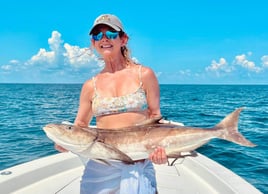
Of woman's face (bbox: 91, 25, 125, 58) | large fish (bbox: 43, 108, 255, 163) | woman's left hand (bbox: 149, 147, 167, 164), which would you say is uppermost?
woman's face (bbox: 91, 25, 125, 58)

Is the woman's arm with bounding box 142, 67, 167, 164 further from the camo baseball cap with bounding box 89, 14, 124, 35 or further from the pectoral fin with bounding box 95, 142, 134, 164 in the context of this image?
the pectoral fin with bounding box 95, 142, 134, 164

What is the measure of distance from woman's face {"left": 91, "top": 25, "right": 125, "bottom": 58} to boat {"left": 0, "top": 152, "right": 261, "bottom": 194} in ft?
5.74

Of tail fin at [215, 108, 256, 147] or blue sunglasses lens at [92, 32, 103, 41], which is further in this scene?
blue sunglasses lens at [92, 32, 103, 41]

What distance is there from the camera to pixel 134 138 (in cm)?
267

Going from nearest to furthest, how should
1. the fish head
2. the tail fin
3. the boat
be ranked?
1. the fish head
2. the tail fin
3. the boat

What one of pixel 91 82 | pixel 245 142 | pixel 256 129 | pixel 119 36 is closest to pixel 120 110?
pixel 91 82

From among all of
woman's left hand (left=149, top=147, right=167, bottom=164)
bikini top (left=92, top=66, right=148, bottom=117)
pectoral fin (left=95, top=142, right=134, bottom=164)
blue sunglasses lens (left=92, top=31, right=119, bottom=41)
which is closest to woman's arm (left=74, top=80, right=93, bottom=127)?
bikini top (left=92, top=66, right=148, bottom=117)

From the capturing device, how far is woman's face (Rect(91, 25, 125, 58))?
2979 mm

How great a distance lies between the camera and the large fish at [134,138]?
2.55m

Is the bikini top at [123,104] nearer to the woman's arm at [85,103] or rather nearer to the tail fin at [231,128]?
the woman's arm at [85,103]

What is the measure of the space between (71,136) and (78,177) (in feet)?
9.28

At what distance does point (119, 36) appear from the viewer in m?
3.04

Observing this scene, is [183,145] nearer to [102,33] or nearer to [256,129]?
[102,33]

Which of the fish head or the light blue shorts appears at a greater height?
the fish head
